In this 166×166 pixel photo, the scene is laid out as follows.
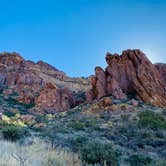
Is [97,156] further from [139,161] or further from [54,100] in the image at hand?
[54,100]

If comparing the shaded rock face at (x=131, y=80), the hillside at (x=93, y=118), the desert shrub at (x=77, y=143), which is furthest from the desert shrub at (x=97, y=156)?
the shaded rock face at (x=131, y=80)

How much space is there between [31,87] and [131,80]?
34.3 metres

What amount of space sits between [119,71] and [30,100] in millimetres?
24913

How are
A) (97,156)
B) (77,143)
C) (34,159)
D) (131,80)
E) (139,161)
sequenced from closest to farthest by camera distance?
(34,159) → (97,156) → (139,161) → (77,143) → (131,80)

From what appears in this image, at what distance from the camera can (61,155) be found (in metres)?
7.79

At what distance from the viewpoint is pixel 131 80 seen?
157ft

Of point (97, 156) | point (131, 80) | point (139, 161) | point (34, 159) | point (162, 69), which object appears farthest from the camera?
point (162, 69)

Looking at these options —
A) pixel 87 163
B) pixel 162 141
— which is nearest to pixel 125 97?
pixel 162 141

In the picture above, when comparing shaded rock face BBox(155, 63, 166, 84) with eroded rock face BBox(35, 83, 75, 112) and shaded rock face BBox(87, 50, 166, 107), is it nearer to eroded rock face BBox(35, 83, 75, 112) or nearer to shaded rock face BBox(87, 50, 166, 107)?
shaded rock face BBox(87, 50, 166, 107)

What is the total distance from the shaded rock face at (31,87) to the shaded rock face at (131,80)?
1196 cm

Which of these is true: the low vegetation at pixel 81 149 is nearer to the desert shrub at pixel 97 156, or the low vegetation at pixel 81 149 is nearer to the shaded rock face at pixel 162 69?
the desert shrub at pixel 97 156

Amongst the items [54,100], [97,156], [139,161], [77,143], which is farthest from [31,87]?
[97,156]

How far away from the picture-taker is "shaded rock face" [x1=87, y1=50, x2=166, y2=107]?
45469 millimetres

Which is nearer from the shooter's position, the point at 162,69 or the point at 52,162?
the point at 52,162
